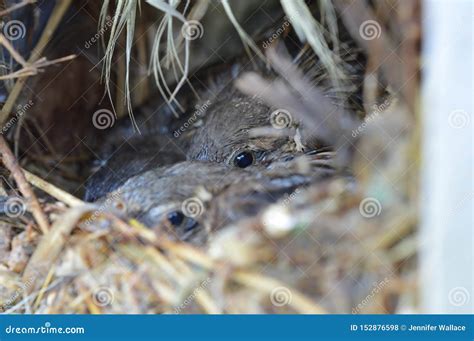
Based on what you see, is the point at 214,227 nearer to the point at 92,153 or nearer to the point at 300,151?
the point at 300,151

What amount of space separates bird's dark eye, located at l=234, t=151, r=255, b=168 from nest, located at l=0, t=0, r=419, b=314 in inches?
20.5

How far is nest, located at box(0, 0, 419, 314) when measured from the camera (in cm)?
168

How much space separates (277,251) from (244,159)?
2.48 ft

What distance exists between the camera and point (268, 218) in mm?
1735

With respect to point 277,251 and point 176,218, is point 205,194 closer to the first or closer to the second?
point 176,218

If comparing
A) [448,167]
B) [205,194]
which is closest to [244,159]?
[205,194]

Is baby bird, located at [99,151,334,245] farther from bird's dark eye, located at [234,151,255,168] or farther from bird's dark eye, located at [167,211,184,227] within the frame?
bird's dark eye, located at [234,151,255,168]

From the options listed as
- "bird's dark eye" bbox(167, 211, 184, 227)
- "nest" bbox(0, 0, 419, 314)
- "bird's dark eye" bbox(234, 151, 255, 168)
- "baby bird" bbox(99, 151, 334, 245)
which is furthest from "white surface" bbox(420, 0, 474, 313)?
"bird's dark eye" bbox(234, 151, 255, 168)

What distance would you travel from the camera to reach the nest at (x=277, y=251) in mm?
1678

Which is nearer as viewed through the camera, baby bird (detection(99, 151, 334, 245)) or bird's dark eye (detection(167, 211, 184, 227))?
baby bird (detection(99, 151, 334, 245))

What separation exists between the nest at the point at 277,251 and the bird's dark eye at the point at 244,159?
1.71 feet

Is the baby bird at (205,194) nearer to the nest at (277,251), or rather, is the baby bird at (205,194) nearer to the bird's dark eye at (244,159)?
the nest at (277,251)

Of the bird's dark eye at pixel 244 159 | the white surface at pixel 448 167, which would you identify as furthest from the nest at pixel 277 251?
the bird's dark eye at pixel 244 159
